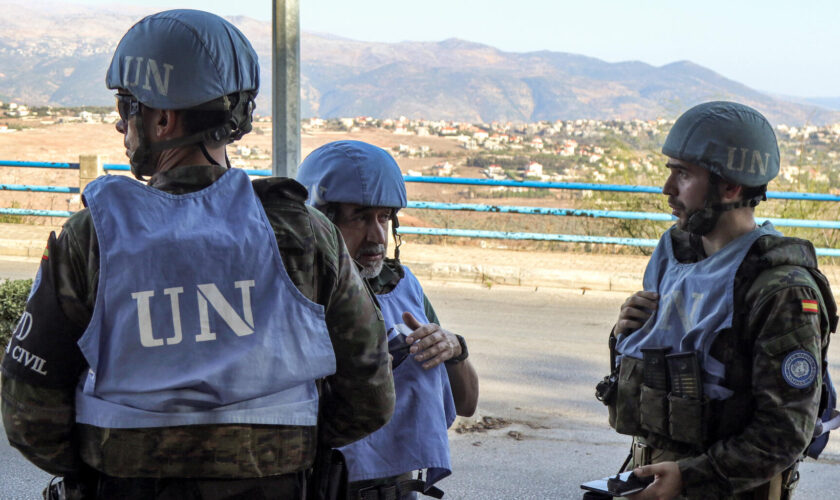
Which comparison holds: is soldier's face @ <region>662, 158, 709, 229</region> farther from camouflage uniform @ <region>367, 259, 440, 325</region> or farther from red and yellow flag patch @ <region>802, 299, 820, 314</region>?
camouflage uniform @ <region>367, 259, 440, 325</region>

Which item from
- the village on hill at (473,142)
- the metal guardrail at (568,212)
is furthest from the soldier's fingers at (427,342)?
the village on hill at (473,142)

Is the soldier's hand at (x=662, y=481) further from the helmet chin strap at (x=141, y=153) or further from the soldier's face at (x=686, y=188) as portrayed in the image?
the helmet chin strap at (x=141, y=153)

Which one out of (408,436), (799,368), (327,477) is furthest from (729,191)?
(327,477)

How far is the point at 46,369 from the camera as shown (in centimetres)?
149

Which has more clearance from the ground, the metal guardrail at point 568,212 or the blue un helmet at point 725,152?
the blue un helmet at point 725,152

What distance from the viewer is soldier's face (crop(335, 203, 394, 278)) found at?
7.83 feet

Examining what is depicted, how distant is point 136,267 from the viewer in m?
1.45

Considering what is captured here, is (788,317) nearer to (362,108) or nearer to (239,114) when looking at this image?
(239,114)

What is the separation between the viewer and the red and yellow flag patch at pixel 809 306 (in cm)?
A: 206

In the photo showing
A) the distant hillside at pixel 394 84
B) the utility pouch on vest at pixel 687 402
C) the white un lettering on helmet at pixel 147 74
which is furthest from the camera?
the distant hillside at pixel 394 84

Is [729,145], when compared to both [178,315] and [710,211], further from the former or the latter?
[178,315]

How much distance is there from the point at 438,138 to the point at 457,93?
67.2 m

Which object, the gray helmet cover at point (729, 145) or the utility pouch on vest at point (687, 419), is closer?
the utility pouch on vest at point (687, 419)

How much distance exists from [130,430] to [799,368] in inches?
56.1
